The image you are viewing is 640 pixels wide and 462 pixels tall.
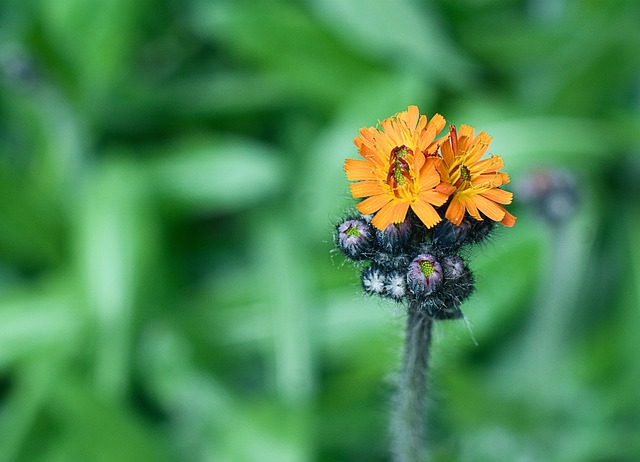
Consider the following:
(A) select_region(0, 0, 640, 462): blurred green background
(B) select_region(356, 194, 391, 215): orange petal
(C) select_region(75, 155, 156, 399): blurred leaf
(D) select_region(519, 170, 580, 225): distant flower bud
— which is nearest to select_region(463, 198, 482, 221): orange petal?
(B) select_region(356, 194, 391, 215): orange petal

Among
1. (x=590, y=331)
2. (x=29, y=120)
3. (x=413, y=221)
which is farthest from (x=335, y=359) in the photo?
(x=413, y=221)

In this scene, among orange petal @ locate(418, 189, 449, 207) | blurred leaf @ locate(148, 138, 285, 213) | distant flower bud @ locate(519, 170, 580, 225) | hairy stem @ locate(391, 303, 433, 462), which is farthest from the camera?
blurred leaf @ locate(148, 138, 285, 213)

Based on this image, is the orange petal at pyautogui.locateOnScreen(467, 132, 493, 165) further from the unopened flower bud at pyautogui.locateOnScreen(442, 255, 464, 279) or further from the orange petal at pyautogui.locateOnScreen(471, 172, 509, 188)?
the unopened flower bud at pyautogui.locateOnScreen(442, 255, 464, 279)

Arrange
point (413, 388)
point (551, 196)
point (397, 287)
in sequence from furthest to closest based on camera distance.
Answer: point (551, 196)
point (413, 388)
point (397, 287)

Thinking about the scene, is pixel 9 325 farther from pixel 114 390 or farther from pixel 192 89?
pixel 192 89

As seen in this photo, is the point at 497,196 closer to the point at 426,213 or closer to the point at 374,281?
the point at 426,213

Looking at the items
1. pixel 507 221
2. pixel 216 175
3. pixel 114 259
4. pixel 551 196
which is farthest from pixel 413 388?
pixel 216 175

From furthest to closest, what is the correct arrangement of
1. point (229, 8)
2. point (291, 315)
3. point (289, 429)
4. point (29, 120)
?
1. point (29, 120)
2. point (229, 8)
3. point (291, 315)
4. point (289, 429)
